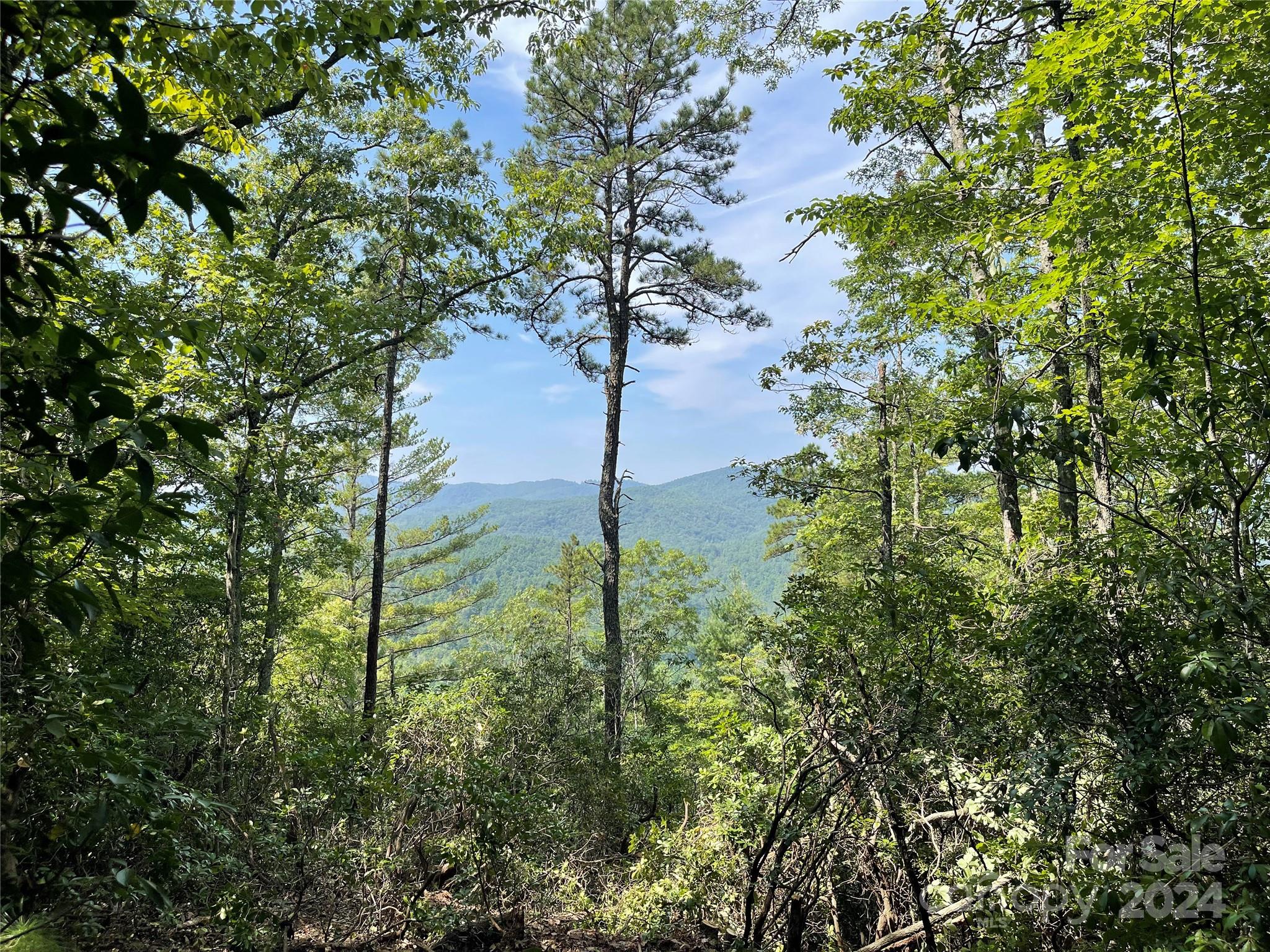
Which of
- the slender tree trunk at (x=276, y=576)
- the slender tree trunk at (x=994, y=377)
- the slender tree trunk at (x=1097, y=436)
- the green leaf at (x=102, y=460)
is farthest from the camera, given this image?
the slender tree trunk at (x=276, y=576)

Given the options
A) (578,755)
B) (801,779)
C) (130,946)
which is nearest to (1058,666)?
(801,779)

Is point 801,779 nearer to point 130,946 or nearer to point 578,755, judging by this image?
point 130,946

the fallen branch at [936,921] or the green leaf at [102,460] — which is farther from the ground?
the green leaf at [102,460]

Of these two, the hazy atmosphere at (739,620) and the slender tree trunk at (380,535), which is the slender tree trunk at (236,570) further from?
the slender tree trunk at (380,535)

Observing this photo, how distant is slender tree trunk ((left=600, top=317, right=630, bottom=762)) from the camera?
38.6 feet

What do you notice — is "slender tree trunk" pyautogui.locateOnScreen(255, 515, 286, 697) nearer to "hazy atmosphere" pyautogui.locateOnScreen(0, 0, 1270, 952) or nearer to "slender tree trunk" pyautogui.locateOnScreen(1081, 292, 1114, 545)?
"hazy atmosphere" pyautogui.locateOnScreen(0, 0, 1270, 952)

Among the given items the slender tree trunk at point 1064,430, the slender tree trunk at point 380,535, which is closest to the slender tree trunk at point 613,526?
the slender tree trunk at point 380,535

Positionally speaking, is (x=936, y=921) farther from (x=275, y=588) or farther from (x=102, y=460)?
(x=275, y=588)

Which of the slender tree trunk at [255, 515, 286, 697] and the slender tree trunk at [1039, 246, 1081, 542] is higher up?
the slender tree trunk at [1039, 246, 1081, 542]

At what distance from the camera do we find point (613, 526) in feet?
43.9

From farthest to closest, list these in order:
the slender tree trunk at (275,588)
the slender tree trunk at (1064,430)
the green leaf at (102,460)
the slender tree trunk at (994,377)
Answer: the slender tree trunk at (275,588), the slender tree trunk at (1064,430), the slender tree trunk at (994,377), the green leaf at (102,460)

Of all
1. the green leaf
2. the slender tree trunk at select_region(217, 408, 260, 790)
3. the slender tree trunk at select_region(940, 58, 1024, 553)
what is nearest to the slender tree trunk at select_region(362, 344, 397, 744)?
the slender tree trunk at select_region(217, 408, 260, 790)

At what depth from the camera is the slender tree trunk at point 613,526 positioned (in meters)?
11.8

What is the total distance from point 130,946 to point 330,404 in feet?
39.1
